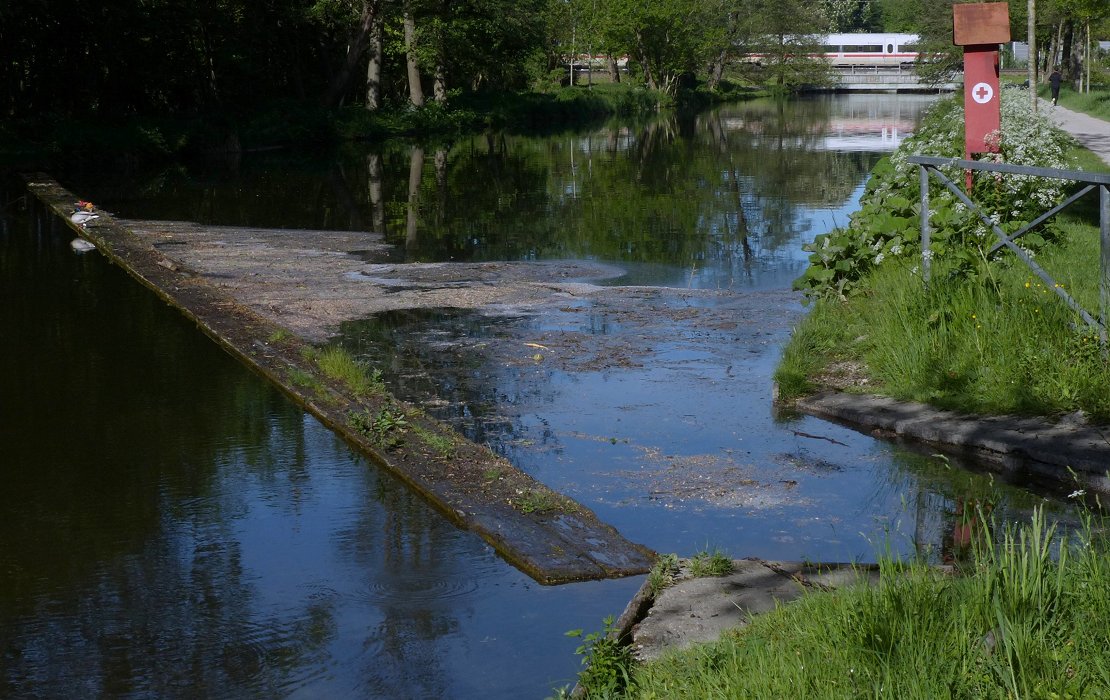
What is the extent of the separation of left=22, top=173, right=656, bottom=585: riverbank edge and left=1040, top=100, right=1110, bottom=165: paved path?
14.5m

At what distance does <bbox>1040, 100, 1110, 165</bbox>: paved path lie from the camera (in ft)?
77.9

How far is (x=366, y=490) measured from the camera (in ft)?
23.6

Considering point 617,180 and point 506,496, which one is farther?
point 617,180

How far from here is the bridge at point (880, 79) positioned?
102 meters

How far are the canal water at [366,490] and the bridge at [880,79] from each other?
87.8 m

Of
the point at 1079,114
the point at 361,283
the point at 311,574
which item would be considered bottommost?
the point at 311,574

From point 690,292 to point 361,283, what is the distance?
3725mm

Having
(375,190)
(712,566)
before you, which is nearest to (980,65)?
(712,566)

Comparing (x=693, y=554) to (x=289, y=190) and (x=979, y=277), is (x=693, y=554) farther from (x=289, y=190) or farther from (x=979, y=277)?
(x=289, y=190)

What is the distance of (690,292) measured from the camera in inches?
531

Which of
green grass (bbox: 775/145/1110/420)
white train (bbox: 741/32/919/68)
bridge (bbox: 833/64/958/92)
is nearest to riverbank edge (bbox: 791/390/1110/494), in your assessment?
green grass (bbox: 775/145/1110/420)

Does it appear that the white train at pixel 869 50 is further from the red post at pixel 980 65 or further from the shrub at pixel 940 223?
the shrub at pixel 940 223

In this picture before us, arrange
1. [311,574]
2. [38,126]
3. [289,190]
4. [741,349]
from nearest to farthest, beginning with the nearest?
1. [311,574]
2. [741,349]
3. [289,190]
4. [38,126]

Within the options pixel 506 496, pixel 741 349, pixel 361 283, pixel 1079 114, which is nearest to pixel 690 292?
pixel 741 349
